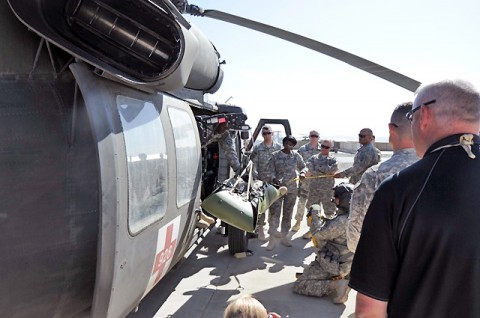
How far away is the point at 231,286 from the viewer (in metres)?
4.71

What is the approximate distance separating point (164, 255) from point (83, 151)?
1.16m

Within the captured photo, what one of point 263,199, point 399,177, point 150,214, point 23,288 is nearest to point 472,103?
point 399,177

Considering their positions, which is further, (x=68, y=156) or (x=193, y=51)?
(x=193, y=51)

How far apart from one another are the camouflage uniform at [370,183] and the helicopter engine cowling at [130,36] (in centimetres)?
145

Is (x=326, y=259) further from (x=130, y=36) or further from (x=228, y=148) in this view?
(x=130, y=36)

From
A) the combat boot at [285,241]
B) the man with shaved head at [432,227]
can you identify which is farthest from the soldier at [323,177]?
the man with shaved head at [432,227]

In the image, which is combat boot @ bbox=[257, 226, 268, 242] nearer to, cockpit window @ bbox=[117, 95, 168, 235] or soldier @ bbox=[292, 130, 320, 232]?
soldier @ bbox=[292, 130, 320, 232]

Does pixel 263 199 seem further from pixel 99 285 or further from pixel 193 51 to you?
pixel 99 285

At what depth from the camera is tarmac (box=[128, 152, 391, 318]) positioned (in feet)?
13.3

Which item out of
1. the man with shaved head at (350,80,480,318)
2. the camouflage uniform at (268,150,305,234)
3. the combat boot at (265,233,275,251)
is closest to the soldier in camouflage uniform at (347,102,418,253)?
the man with shaved head at (350,80,480,318)

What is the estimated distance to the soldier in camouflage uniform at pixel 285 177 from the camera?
674 centimetres

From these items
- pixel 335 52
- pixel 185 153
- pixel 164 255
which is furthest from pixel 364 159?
pixel 164 255

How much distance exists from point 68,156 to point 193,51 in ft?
3.66

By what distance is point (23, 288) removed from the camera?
2133 millimetres
